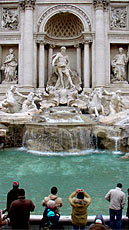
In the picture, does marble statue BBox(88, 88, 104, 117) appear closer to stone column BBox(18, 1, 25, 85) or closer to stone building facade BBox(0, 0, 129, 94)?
stone building facade BBox(0, 0, 129, 94)

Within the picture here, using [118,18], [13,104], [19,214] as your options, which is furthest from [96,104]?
[19,214]

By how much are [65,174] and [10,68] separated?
43.9ft

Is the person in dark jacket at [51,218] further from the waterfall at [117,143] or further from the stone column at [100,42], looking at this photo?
the stone column at [100,42]

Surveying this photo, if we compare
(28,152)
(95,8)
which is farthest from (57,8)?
(28,152)

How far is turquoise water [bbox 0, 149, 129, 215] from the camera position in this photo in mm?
5314

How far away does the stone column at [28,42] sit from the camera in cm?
1762

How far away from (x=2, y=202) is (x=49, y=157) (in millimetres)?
4735

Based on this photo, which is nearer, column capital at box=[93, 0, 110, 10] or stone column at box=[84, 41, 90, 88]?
column capital at box=[93, 0, 110, 10]

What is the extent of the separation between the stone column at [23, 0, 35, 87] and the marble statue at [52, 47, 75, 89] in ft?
6.73

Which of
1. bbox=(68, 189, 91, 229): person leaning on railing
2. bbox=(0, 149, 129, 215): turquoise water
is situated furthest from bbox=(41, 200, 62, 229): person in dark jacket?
bbox=(0, 149, 129, 215): turquoise water

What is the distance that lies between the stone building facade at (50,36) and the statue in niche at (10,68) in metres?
0.10

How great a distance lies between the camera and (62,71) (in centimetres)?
1738

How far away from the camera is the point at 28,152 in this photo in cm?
1071

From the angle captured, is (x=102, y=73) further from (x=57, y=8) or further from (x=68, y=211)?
(x=68, y=211)
